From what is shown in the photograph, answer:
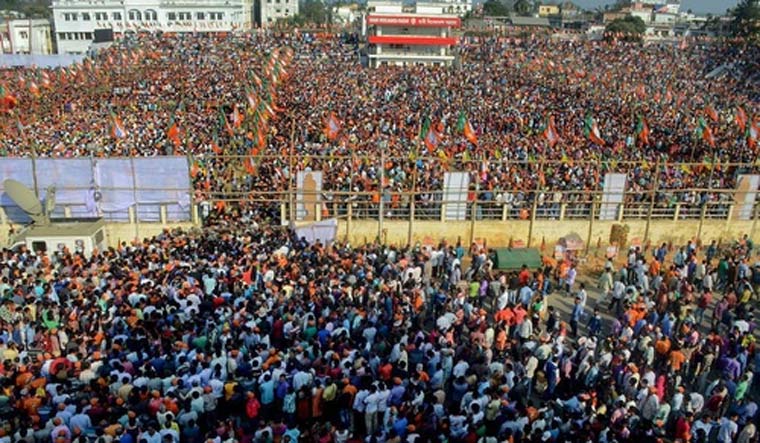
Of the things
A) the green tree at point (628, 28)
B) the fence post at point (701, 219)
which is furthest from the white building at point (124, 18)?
the fence post at point (701, 219)

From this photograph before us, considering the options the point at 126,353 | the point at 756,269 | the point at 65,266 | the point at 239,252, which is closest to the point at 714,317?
the point at 756,269

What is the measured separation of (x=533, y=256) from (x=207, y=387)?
9.38 meters

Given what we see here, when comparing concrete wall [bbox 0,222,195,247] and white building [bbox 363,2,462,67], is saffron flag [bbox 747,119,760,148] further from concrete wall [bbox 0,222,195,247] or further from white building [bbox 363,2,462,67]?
white building [bbox 363,2,462,67]

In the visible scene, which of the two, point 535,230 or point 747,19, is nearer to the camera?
point 535,230

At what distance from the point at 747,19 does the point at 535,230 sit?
64059 mm

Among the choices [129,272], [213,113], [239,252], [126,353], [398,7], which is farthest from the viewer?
[398,7]

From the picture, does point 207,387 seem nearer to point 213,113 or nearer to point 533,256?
point 533,256

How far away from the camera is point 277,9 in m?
108

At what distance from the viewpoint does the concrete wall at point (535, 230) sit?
58.0 ft

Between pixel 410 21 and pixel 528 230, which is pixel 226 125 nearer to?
pixel 528 230

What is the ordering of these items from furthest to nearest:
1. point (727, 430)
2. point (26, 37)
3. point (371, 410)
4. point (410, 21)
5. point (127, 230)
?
point (26, 37) → point (410, 21) → point (127, 230) → point (371, 410) → point (727, 430)

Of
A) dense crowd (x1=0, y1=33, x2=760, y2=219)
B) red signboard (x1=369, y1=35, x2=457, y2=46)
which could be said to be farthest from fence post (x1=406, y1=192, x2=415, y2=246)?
red signboard (x1=369, y1=35, x2=457, y2=46)

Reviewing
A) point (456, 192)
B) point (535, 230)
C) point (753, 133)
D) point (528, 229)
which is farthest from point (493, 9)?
point (456, 192)

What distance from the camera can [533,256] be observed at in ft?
51.7
